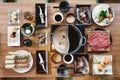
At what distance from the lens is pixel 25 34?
148 centimetres

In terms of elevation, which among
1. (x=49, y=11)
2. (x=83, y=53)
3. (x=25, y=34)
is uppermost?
(x=49, y=11)

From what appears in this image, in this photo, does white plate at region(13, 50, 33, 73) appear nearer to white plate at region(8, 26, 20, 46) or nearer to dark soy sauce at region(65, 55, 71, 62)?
white plate at region(8, 26, 20, 46)

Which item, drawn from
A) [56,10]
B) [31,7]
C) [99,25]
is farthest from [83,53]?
[31,7]

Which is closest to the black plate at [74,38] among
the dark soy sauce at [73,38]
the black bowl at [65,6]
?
the dark soy sauce at [73,38]

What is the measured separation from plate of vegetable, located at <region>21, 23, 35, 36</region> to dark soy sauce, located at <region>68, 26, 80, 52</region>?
0.74ft

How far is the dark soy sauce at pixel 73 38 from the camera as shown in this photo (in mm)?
1455

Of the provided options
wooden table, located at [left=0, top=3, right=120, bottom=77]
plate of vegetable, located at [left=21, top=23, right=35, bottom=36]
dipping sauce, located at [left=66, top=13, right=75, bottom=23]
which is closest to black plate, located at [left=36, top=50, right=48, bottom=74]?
wooden table, located at [left=0, top=3, right=120, bottom=77]

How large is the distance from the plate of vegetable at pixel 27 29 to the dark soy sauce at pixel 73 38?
0.22m

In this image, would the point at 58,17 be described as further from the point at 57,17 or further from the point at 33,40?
the point at 33,40

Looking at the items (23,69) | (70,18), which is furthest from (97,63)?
(23,69)

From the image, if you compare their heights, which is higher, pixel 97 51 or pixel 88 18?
pixel 88 18

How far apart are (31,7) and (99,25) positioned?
0.42 m

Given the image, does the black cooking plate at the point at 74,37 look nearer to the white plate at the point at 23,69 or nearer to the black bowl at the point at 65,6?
the black bowl at the point at 65,6

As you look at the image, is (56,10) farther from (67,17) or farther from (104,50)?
(104,50)
